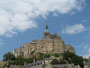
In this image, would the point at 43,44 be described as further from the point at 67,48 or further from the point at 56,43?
the point at 67,48

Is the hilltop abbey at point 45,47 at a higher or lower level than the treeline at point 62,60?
higher

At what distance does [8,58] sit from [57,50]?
27.7m

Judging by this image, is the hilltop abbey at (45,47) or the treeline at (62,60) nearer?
the treeline at (62,60)

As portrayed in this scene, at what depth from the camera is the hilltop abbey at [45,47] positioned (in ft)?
309

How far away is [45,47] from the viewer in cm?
9538

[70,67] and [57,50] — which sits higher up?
[57,50]

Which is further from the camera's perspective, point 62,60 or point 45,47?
point 45,47

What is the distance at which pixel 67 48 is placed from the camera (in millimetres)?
97062

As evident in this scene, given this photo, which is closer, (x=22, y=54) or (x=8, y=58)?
(x=8, y=58)

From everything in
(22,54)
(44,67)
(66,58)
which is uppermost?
(22,54)

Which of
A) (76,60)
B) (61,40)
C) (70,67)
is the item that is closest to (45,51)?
(61,40)

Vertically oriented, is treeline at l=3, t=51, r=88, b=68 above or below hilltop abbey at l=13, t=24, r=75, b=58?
below

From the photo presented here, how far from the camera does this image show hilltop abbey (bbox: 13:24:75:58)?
94.3 m

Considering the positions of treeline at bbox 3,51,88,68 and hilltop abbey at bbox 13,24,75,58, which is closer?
treeline at bbox 3,51,88,68
